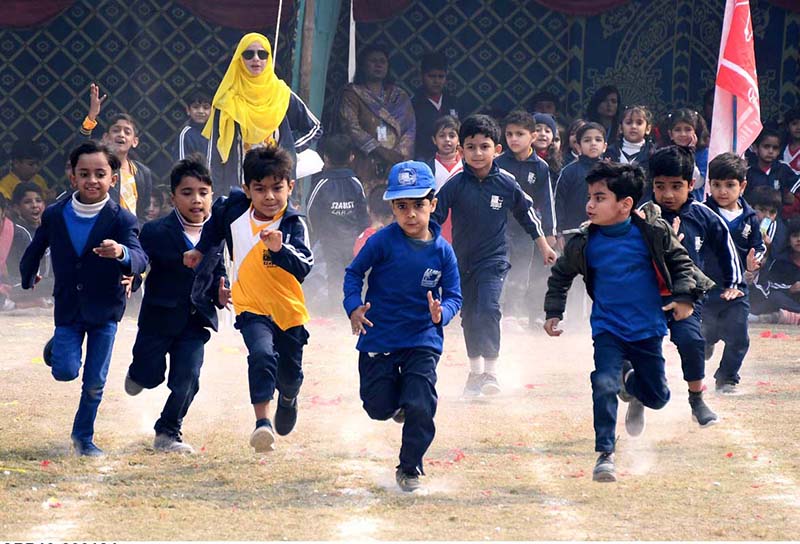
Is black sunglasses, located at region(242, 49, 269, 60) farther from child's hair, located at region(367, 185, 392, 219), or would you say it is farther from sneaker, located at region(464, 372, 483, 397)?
sneaker, located at region(464, 372, 483, 397)

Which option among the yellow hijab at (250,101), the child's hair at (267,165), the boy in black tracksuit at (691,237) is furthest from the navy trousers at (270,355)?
the yellow hijab at (250,101)

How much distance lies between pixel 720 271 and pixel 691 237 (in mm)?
1290

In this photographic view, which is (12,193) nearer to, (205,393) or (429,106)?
(429,106)

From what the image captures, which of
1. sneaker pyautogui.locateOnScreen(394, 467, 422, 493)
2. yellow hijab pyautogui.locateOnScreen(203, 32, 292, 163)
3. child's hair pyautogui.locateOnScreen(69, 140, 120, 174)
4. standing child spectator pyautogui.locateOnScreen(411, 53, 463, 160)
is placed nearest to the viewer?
sneaker pyautogui.locateOnScreen(394, 467, 422, 493)

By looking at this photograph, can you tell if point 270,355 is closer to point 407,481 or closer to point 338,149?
point 407,481

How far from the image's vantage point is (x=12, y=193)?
623 inches

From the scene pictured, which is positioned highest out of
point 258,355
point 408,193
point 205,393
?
point 408,193

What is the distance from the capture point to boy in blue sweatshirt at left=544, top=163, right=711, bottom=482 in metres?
7.59

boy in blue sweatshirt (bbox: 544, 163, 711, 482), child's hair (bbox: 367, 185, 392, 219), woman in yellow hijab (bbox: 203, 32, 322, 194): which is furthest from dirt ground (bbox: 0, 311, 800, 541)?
child's hair (bbox: 367, 185, 392, 219)

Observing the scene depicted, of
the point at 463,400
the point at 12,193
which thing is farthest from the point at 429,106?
the point at 463,400

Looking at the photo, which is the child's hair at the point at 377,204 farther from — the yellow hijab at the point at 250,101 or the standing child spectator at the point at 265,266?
the standing child spectator at the point at 265,266

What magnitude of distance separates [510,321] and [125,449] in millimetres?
6349

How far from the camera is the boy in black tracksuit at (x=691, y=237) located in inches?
331

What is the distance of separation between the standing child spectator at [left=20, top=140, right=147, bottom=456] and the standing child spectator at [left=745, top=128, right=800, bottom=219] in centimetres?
900
